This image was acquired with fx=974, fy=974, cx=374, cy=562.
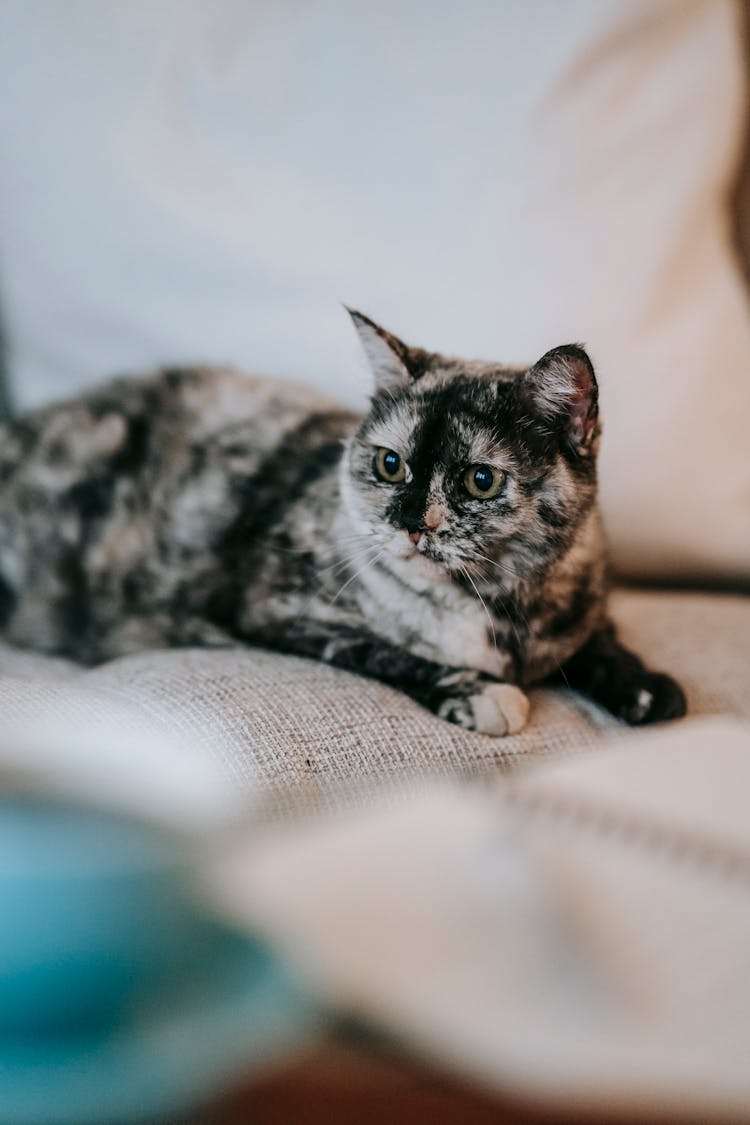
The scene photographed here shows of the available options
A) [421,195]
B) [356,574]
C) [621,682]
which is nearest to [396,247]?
[421,195]

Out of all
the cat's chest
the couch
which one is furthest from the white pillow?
the cat's chest

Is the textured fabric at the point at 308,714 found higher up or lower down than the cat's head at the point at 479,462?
lower down

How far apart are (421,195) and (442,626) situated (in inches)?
18.4

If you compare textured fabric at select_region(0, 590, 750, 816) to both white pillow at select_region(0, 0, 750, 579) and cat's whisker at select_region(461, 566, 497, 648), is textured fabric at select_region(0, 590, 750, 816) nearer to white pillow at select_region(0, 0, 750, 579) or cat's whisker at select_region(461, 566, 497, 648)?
cat's whisker at select_region(461, 566, 497, 648)

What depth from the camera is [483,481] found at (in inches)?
29.9

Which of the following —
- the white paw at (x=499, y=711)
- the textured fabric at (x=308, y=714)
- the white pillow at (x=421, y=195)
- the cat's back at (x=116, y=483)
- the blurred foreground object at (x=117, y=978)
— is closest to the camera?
the blurred foreground object at (x=117, y=978)

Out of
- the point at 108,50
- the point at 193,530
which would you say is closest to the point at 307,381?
the point at 193,530

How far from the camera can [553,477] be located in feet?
2.53

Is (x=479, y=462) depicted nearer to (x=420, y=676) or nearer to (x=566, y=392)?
(x=566, y=392)

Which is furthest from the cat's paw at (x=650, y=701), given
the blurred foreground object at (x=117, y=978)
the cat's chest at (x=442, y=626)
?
the blurred foreground object at (x=117, y=978)

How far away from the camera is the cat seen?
0.77 m

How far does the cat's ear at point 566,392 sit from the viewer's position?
2.30 feet

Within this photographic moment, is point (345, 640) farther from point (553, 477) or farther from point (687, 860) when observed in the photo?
point (687, 860)

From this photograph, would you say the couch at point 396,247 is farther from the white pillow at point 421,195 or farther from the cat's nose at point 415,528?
the cat's nose at point 415,528
